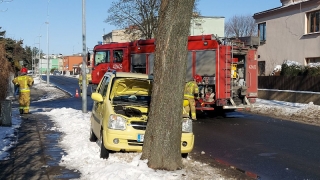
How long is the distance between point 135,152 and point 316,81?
1632 cm

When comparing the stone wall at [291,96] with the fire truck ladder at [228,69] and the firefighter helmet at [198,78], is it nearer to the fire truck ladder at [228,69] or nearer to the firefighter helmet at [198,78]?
the fire truck ladder at [228,69]

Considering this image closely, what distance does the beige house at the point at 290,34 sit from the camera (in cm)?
2808

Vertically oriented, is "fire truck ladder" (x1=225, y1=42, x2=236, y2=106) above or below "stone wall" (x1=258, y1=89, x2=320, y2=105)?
above

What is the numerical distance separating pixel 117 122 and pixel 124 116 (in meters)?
0.19

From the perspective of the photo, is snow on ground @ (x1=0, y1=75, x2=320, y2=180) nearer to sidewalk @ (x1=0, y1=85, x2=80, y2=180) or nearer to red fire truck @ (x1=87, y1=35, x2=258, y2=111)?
sidewalk @ (x1=0, y1=85, x2=80, y2=180)

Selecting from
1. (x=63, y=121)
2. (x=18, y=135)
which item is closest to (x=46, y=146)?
(x=18, y=135)

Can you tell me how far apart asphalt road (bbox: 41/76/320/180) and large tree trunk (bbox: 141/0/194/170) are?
131 cm

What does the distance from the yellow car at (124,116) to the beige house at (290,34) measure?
20384 mm

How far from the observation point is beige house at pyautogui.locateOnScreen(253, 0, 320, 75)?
28078mm

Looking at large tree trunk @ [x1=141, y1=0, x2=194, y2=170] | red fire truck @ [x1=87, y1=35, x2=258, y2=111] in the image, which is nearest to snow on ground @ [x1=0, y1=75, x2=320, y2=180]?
large tree trunk @ [x1=141, y1=0, x2=194, y2=170]

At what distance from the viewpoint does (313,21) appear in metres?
28.2

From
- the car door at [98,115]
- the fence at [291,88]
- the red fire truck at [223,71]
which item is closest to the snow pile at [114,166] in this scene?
the car door at [98,115]

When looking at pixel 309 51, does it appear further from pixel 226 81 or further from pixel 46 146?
pixel 46 146

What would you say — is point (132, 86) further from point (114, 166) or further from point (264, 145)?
point (264, 145)
